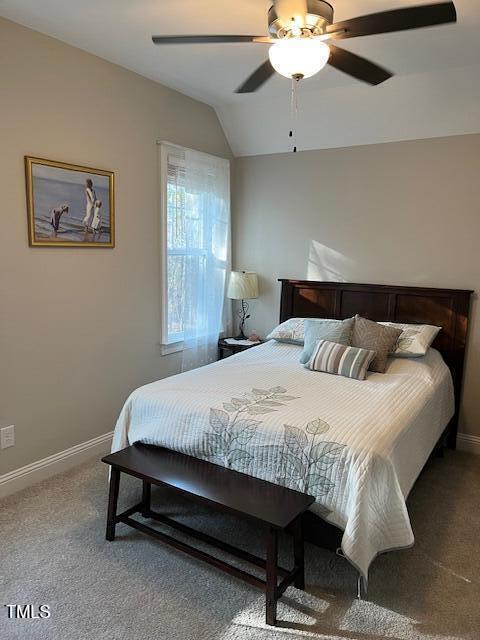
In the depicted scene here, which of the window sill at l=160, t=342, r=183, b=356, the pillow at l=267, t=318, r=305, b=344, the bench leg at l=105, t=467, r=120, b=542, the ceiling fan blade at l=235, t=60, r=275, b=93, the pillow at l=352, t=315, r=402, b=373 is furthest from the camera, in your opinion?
the window sill at l=160, t=342, r=183, b=356

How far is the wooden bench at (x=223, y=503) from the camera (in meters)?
1.88

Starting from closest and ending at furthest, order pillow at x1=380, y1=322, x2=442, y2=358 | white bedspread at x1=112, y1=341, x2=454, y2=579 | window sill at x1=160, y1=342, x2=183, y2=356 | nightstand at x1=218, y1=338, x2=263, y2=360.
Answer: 1. white bedspread at x1=112, y1=341, x2=454, y2=579
2. pillow at x1=380, y1=322, x2=442, y2=358
3. window sill at x1=160, y1=342, x2=183, y2=356
4. nightstand at x1=218, y1=338, x2=263, y2=360

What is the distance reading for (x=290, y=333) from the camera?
368cm

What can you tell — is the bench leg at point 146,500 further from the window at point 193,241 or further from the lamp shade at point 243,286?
the lamp shade at point 243,286

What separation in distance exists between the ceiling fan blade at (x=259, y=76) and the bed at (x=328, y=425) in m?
1.61

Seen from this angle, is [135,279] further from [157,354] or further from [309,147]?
[309,147]

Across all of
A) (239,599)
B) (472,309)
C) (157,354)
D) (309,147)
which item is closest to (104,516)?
(239,599)

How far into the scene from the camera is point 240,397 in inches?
100.0

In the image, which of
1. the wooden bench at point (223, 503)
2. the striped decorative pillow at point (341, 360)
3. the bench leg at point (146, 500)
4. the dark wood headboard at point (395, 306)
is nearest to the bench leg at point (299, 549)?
the wooden bench at point (223, 503)

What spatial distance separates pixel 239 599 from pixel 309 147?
10.9 ft

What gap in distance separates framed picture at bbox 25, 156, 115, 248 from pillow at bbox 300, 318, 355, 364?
1.52 metres

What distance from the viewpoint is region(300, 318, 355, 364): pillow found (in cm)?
323

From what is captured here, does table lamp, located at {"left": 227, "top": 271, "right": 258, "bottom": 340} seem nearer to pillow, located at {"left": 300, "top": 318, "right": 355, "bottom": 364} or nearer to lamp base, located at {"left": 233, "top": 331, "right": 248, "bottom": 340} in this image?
lamp base, located at {"left": 233, "top": 331, "right": 248, "bottom": 340}

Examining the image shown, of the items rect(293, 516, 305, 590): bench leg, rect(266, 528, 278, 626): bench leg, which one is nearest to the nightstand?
rect(293, 516, 305, 590): bench leg
